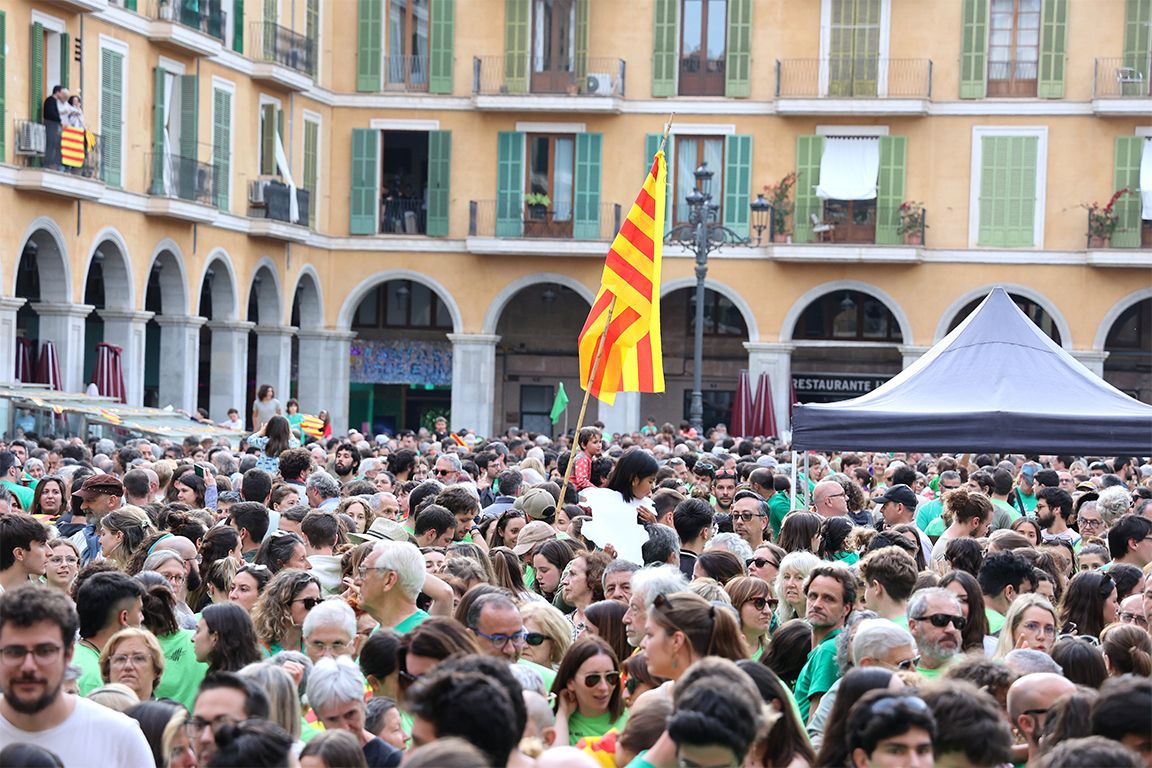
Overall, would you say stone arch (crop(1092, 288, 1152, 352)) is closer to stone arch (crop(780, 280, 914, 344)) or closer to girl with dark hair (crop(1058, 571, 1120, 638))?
stone arch (crop(780, 280, 914, 344))

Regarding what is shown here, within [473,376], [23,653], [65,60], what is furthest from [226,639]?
[473,376]

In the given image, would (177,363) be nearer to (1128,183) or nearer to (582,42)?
(582,42)

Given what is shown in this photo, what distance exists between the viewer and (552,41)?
36.1 m

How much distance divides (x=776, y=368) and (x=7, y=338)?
51.2ft

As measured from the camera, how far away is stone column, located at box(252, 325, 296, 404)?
1389 inches

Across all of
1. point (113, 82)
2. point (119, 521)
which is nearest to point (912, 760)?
point (119, 521)

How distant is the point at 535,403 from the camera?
40094mm

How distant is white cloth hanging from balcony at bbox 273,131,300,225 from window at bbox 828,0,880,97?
10328mm

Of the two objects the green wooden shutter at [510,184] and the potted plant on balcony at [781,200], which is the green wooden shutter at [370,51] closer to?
the green wooden shutter at [510,184]

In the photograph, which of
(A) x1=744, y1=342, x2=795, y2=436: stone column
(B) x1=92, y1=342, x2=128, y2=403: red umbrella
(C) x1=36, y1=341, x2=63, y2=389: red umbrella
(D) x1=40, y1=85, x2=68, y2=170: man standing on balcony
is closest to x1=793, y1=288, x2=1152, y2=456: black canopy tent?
(D) x1=40, y1=85, x2=68, y2=170: man standing on balcony

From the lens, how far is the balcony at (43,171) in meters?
26.2

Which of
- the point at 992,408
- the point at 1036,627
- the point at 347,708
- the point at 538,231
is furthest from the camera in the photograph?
the point at 538,231

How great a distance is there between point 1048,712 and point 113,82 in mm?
24838

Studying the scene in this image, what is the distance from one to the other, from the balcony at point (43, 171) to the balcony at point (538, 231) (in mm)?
10213
